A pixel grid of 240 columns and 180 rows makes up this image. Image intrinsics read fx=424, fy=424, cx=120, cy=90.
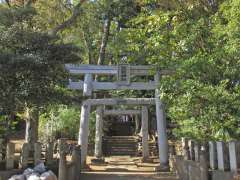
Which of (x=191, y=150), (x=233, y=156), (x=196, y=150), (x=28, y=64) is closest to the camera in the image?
(x=233, y=156)

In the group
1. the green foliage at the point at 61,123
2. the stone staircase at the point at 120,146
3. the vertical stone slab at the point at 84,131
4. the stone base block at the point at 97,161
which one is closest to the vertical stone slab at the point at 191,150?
the vertical stone slab at the point at 84,131

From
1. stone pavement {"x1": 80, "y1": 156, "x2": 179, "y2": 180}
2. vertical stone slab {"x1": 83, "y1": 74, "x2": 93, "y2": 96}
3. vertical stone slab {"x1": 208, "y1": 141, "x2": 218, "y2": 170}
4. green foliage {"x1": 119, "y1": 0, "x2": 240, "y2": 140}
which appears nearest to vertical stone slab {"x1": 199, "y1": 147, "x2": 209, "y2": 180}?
vertical stone slab {"x1": 208, "y1": 141, "x2": 218, "y2": 170}

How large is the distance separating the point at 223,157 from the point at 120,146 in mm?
17196

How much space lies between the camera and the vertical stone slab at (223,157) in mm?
9547

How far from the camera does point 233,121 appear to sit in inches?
398

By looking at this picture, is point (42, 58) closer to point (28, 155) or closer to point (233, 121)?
point (28, 155)

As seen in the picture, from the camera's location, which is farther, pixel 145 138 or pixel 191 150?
pixel 145 138

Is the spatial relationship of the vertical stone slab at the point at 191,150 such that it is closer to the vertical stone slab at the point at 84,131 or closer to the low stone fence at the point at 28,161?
the low stone fence at the point at 28,161

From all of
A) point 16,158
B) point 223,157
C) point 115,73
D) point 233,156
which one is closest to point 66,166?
point 16,158

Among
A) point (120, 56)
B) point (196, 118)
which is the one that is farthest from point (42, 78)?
point (120, 56)

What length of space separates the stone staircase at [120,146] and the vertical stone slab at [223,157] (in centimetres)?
1640

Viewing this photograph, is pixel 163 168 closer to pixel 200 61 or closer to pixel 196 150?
pixel 196 150

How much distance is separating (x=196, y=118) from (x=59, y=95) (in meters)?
3.86

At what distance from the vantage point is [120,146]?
26500 millimetres
